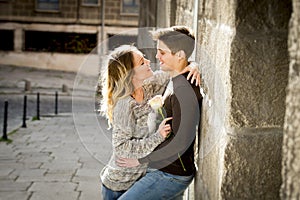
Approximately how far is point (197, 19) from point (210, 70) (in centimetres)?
53

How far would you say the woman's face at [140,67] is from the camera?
2.82 m

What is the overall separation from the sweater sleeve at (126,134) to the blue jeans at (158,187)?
0.12m

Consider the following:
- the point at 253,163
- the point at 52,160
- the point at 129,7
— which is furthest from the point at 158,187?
the point at 129,7

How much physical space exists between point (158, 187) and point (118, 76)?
0.58 m

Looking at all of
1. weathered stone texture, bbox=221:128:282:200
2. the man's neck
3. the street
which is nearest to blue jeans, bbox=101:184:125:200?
the man's neck

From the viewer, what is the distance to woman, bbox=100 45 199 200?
278cm

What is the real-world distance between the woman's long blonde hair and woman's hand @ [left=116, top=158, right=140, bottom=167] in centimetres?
21

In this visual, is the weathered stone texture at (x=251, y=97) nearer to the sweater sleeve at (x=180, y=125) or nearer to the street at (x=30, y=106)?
the sweater sleeve at (x=180, y=125)

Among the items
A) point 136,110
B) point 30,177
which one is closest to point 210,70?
point 136,110

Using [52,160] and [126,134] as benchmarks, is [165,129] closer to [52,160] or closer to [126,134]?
[126,134]

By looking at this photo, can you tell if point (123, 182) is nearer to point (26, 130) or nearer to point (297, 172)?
point (297, 172)

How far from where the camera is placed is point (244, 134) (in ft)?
6.88

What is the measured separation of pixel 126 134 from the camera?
2.79 m

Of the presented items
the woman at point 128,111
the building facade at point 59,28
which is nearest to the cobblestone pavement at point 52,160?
the woman at point 128,111
